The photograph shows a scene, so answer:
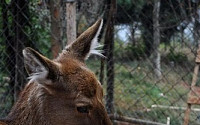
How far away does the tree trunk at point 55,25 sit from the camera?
5918mm

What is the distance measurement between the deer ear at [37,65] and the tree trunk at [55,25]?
2.70 m

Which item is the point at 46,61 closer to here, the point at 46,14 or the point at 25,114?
the point at 25,114

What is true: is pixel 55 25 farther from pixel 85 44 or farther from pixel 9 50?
pixel 85 44

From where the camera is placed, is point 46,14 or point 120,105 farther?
point 120,105

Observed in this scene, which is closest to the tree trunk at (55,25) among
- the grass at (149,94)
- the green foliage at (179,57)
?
the grass at (149,94)

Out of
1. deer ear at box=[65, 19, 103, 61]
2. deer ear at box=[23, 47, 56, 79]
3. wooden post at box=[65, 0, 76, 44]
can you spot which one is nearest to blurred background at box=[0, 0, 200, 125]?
wooden post at box=[65, 0, 76, 44]

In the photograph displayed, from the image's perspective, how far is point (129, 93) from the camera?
8562mm

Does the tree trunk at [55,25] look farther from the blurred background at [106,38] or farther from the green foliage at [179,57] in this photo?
the green foliage at [179,57]

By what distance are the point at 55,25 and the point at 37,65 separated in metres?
2.95

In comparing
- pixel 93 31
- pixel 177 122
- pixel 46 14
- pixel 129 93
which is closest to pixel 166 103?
pixel 129 93

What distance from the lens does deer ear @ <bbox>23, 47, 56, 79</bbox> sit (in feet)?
9.96

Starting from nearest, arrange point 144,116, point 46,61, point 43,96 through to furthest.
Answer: point 46,61, point 43,96, point 144,116

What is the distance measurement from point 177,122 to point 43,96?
3.39 metres

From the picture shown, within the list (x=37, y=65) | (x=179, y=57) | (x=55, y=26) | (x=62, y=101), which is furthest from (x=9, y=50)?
(x=37, y=65)
